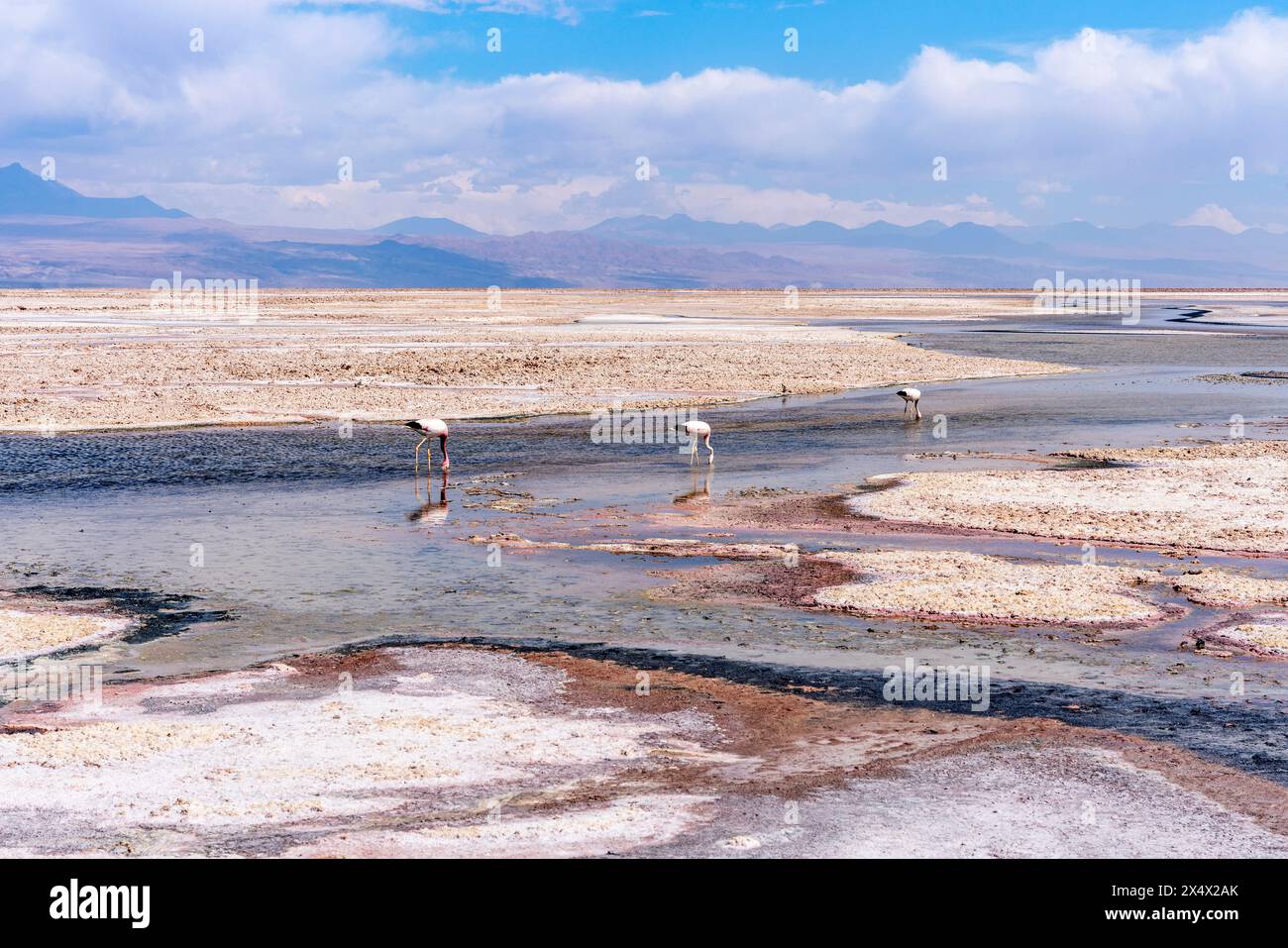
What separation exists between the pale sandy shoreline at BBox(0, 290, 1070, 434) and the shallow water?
3155 millimetres

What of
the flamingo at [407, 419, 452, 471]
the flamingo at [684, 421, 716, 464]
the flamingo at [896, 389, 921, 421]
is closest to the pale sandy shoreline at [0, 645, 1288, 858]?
the flamingo at [407, 419, 452, 471]

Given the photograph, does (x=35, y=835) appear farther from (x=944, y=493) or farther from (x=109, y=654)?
(x=944, y=493)

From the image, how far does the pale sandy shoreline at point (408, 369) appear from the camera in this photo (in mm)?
36000

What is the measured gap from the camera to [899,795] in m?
9.35

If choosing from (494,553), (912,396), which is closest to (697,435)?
(494,553)

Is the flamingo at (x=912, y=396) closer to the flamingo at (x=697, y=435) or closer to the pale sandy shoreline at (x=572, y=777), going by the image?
the flamingo at (x=697, y=435)

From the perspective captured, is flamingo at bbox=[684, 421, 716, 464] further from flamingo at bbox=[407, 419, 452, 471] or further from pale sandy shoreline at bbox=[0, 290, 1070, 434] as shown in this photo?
pale sandy shoreline at bbox=[0, 290, 1070, 434]

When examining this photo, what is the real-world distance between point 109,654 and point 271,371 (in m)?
33.2

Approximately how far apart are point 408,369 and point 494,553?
94.0ft

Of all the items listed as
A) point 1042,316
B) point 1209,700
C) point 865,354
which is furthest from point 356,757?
point 1042,316

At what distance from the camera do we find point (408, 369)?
46.1 m

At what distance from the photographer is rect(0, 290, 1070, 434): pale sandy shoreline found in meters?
36.0

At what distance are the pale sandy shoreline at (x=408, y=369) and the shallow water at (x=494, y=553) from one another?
124 inches

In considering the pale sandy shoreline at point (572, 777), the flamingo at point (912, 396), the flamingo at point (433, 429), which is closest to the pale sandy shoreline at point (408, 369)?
the flamingo at point (912, 396)
